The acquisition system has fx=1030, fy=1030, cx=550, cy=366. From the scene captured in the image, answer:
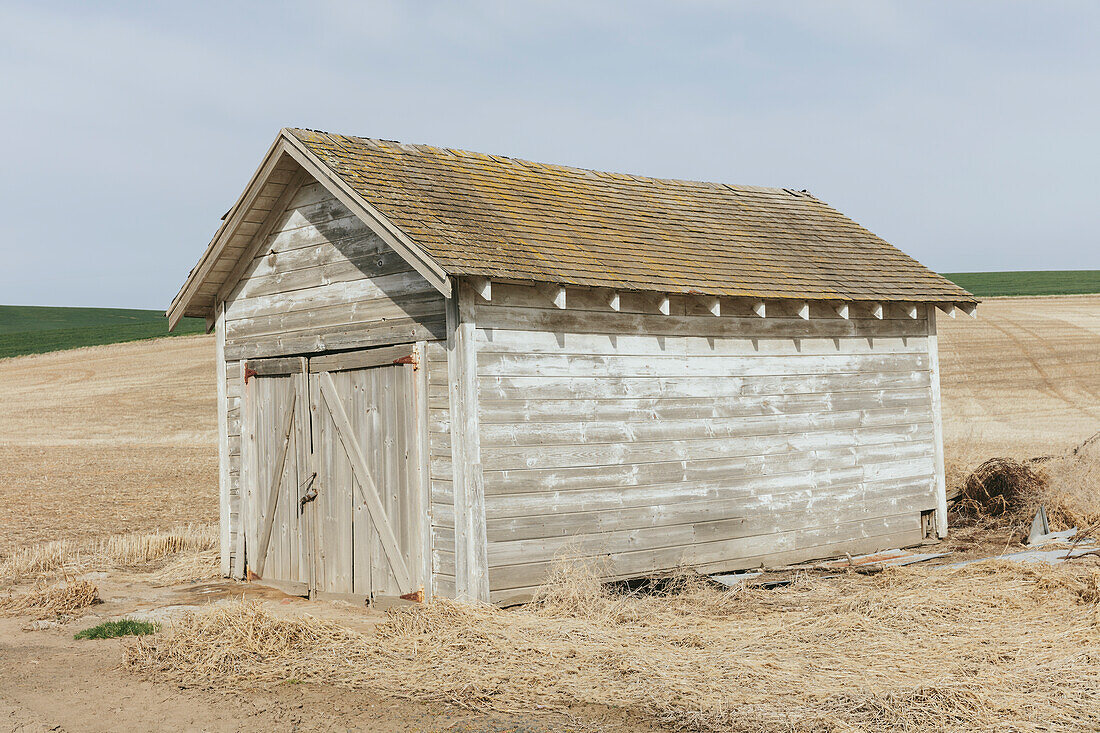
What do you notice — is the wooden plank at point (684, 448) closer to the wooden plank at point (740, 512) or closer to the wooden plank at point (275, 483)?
the wooden plank at point (740, 512)

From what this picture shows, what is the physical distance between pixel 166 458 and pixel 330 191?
16.9 meters

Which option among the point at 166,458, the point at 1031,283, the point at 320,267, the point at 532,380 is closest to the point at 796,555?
the point at 532,380

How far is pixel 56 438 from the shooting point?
28500mm

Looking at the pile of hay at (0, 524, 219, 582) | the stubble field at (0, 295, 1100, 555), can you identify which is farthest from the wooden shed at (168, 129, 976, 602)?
the stubble field at (0, 295, 1100, 555)

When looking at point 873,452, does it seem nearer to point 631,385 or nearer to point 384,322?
point 631,385

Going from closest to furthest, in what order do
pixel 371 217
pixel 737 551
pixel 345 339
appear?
pixel 371 217 → pixel 345 339 → pixel 737 551

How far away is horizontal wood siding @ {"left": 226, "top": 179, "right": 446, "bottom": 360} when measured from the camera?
991 cm

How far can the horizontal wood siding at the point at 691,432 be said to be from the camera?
31.4 feet

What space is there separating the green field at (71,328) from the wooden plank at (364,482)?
2613cm

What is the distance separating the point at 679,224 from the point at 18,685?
336 inches

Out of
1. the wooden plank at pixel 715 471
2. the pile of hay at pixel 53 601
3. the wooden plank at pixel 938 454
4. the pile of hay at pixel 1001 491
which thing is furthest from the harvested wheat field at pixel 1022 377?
the pile of hay at pixel 53 601

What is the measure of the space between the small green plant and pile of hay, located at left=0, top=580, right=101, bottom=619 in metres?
1.02

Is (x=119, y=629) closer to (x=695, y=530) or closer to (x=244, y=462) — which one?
(x=244, y=462)

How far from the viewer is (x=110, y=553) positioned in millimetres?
13258
